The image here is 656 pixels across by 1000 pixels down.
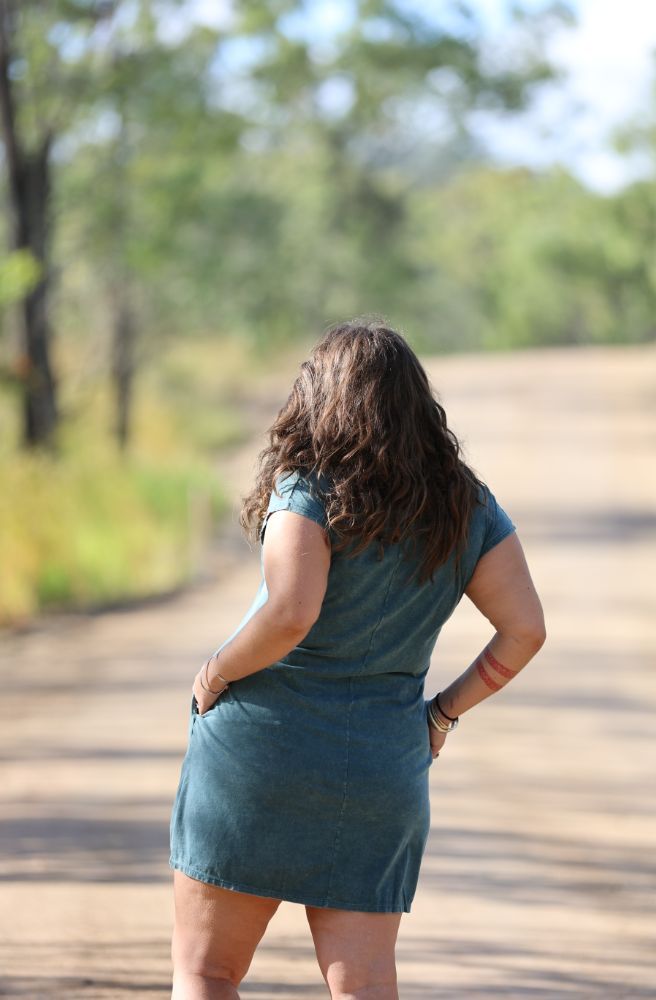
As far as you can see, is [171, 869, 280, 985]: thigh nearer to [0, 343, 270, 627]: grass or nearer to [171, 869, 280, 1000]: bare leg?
[171, 869, 280, 1000]: bare leg

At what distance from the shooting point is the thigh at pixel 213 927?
270 cm

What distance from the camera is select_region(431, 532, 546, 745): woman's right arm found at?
2.76 metres

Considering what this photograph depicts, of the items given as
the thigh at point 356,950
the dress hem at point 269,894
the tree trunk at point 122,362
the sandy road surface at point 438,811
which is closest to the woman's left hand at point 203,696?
the dress hem at point 269,894

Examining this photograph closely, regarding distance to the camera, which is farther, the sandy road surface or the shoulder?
the sandy road surface

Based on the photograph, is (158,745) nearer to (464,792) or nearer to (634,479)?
(464,792)

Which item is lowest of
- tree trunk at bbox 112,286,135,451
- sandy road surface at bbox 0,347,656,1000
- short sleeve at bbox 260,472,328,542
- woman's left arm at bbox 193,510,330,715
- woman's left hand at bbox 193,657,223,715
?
sandy road surface at bbox 0,347,656,1000

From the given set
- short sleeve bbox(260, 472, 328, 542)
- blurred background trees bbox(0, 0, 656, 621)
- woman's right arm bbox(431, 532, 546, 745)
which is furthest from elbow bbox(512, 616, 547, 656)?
blurred background trees bbox(0, 0, 656, 621)

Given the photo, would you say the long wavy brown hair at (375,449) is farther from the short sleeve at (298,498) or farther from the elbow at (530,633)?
the elbow at (530,633)

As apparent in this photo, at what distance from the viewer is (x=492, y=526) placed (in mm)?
2773

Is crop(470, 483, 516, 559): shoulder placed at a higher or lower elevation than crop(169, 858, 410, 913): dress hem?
higher

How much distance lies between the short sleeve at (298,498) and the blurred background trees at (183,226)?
9.64m

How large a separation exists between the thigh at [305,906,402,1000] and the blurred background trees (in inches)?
385

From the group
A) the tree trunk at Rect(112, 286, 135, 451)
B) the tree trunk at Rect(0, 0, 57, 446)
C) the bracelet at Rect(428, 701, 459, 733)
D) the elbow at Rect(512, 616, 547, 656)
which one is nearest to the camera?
the elbow at Rect(512, 616, 547, 656)

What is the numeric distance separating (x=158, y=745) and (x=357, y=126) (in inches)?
1332
